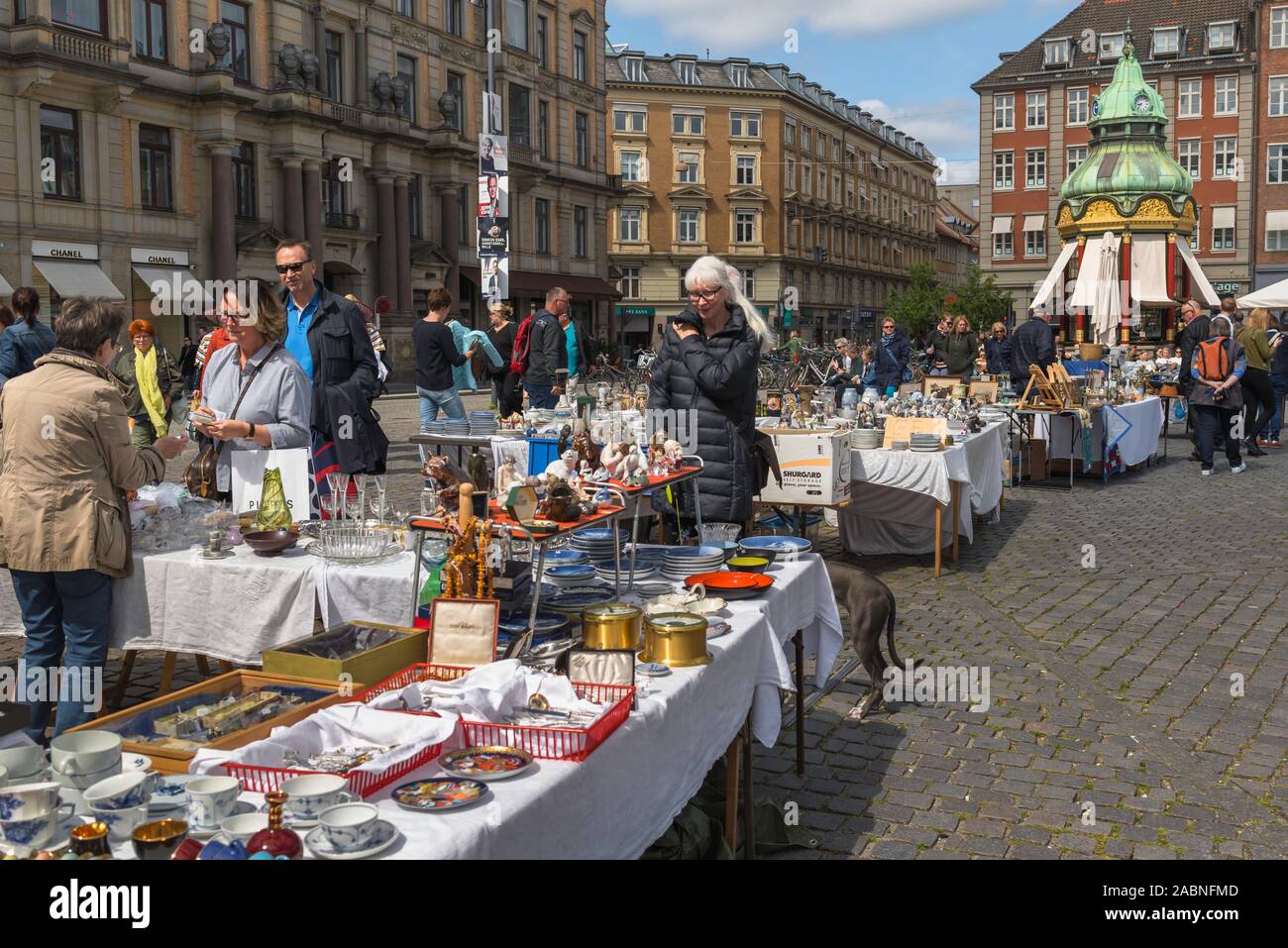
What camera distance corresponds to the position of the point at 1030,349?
15656 mm

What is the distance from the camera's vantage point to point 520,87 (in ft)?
151

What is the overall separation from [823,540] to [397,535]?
6.49 meters

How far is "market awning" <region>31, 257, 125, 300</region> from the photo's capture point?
27.5 metres

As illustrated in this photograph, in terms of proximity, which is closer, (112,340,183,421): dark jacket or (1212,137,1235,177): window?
(112,340,183,421): dark jacket

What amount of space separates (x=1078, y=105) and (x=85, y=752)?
2598 inches

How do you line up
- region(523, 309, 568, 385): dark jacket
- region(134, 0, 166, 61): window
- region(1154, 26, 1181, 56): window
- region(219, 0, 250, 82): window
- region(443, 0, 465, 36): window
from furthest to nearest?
1. region(1154, 26, 1181, 56): window
2. region(443, 0, 465, 36): window
3. region(219, 0, 250, 82): window
4. region(134, 0, 166, 61): window
5. region(523, 309, 568, 385): dark jacket

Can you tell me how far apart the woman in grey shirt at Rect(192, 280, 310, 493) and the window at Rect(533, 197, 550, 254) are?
4383 centimetres

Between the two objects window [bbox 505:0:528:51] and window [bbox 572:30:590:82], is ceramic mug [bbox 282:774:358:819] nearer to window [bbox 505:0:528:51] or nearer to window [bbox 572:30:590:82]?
window [bbox 505:0:528:51]

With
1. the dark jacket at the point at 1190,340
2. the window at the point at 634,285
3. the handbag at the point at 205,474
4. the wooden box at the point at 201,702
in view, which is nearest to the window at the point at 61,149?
the dark jacket at the point at 1190,340

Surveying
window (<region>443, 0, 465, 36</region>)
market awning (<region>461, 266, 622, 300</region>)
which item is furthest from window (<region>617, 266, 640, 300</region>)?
window (<region>443, 0, 465, 36</region>)

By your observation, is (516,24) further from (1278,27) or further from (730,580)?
(730,580)

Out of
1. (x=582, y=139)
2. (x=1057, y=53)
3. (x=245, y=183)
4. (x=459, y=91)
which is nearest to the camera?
(x=245, y=183)

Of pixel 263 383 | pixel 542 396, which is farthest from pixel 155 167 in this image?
pixel 263 383
